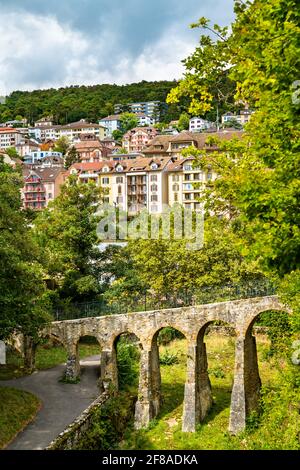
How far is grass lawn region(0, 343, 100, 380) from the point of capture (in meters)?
35.7

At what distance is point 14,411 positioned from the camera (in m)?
27.8

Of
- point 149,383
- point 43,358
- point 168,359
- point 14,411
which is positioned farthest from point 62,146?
point 14,411

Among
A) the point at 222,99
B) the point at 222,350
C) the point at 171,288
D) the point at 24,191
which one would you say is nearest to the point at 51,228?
the point at 171,288

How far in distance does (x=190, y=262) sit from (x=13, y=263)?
2101cm

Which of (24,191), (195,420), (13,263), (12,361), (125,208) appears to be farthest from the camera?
(24,191)

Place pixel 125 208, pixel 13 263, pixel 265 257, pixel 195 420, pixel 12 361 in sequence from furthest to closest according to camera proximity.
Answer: pixel 125 208
pixel 12 361
pixel 195 420
pixel 13 263
pixel 265 257

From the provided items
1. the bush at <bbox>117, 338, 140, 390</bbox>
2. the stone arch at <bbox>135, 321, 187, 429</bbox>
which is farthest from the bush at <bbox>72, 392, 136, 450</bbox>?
the bush at <bbox>117, 338, 140, 390</bbox>

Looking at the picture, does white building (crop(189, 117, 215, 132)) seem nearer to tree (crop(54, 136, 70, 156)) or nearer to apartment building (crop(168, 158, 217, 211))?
tree (crop(54, 136, 70, 156))

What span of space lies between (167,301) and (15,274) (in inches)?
669

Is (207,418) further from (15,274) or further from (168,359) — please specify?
(15,274)

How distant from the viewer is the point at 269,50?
40.7 feet

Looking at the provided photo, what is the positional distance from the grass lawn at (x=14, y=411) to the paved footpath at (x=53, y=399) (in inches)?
12.9

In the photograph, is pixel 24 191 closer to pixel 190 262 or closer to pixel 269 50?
pixel 190 262
